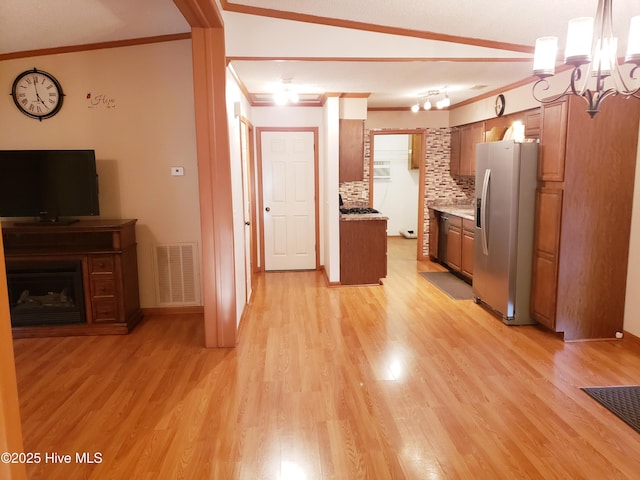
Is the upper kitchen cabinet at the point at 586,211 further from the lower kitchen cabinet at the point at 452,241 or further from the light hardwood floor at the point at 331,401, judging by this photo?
the lower kitchen cabinet at the point at 452,241

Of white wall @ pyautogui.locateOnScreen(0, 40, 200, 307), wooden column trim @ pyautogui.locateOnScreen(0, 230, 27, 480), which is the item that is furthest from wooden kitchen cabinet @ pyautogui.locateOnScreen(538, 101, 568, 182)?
wooden column trim @ pyautogui.locateOnScreen(0, 230, 27, 480)

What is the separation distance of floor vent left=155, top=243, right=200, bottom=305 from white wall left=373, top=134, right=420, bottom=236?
17.9 feet

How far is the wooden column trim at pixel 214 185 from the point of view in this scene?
3.34 metres

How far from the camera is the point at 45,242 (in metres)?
3.95

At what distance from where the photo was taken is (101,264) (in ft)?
12.8

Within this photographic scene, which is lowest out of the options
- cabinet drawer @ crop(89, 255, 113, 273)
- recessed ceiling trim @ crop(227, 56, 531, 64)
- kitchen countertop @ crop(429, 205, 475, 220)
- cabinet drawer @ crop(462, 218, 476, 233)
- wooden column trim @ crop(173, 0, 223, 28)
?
cabinet drawer @ crop(89, 255, 113, 273)

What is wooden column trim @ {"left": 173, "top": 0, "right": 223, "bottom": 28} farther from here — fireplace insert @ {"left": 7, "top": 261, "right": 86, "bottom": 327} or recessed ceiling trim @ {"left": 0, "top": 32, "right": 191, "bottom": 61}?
fireplace insert @ {"left": 7, "top": 261, "right": 86, "bottom": 327}

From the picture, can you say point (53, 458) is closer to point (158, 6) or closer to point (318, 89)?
point (158, 6)

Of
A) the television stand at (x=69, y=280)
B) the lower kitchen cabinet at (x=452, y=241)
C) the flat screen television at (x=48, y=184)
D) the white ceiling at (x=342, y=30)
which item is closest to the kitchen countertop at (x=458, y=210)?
the lower kitchen cabinet at (x=452, y=241)

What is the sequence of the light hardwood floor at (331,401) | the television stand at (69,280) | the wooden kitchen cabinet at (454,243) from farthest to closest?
the wooden kitchen cabinet at (454,243)
the television stand at (69,280)
the light hardwood floor at (331,401)

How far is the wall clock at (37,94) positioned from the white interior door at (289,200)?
266 cm

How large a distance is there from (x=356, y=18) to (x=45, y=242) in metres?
3.27

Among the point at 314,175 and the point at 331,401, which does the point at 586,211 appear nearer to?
the point at 331,401

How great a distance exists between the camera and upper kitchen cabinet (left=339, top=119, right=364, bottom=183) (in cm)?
561
